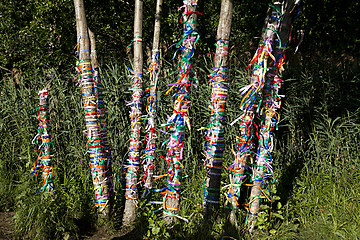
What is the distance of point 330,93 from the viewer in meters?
4.32

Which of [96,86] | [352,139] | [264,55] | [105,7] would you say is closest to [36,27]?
[105,7]

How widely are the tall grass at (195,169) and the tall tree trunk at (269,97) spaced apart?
0.19 m

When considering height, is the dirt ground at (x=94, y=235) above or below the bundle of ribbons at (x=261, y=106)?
below

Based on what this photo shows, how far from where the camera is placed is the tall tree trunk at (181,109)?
2428 mm

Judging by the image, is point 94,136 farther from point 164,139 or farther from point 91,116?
point 164,139

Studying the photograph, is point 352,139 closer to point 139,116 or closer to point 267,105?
point 267,105

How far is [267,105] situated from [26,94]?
367cm

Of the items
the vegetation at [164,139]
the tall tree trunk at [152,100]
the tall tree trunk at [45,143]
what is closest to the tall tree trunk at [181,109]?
the vegetation at [164,139]

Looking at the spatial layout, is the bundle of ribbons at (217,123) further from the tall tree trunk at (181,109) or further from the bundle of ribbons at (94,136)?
the bundle of ribbons at (94,136)

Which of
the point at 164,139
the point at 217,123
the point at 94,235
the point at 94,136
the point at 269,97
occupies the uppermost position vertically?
the point at 269,97

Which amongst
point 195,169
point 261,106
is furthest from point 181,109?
point 195,169

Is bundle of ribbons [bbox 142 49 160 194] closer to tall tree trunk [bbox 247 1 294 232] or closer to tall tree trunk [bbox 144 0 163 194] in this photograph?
tall tree trunk [bbox 144 0 163 194]

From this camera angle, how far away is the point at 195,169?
11.7ft

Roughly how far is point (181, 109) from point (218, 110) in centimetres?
31
